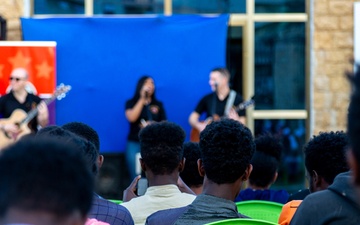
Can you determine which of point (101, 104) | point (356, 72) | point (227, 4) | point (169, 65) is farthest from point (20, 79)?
point (356, 72)

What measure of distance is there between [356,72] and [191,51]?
841cm

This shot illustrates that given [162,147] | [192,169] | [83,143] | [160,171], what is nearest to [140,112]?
[192,169]

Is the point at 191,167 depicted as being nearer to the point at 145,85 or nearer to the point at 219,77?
the point at 219,77

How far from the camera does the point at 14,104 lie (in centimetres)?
968

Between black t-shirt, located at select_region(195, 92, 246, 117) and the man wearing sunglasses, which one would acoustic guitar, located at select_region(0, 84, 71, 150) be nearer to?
the man wearing sunglasses

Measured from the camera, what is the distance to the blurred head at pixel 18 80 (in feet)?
31.8

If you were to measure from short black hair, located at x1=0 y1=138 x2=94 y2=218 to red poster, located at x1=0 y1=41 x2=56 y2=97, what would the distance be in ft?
27.6

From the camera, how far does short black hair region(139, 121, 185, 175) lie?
4.43 meters

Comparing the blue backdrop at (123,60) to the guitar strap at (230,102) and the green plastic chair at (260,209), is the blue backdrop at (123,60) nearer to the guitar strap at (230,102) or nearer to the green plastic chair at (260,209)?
the guitar strap at (230,102)

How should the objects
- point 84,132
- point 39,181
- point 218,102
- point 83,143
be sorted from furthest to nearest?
point 218,102, point 84,132, point 83,143, point 39,181

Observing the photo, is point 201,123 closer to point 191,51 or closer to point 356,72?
point 191,51

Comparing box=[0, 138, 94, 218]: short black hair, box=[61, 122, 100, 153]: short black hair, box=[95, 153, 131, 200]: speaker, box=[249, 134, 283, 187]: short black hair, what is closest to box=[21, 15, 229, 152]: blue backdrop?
box=[95, 153, 131, 200]: speaker

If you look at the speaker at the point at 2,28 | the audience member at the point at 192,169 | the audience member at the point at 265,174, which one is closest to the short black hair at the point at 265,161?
the audience member at the point at 265,174

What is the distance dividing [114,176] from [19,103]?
58.5 inches
